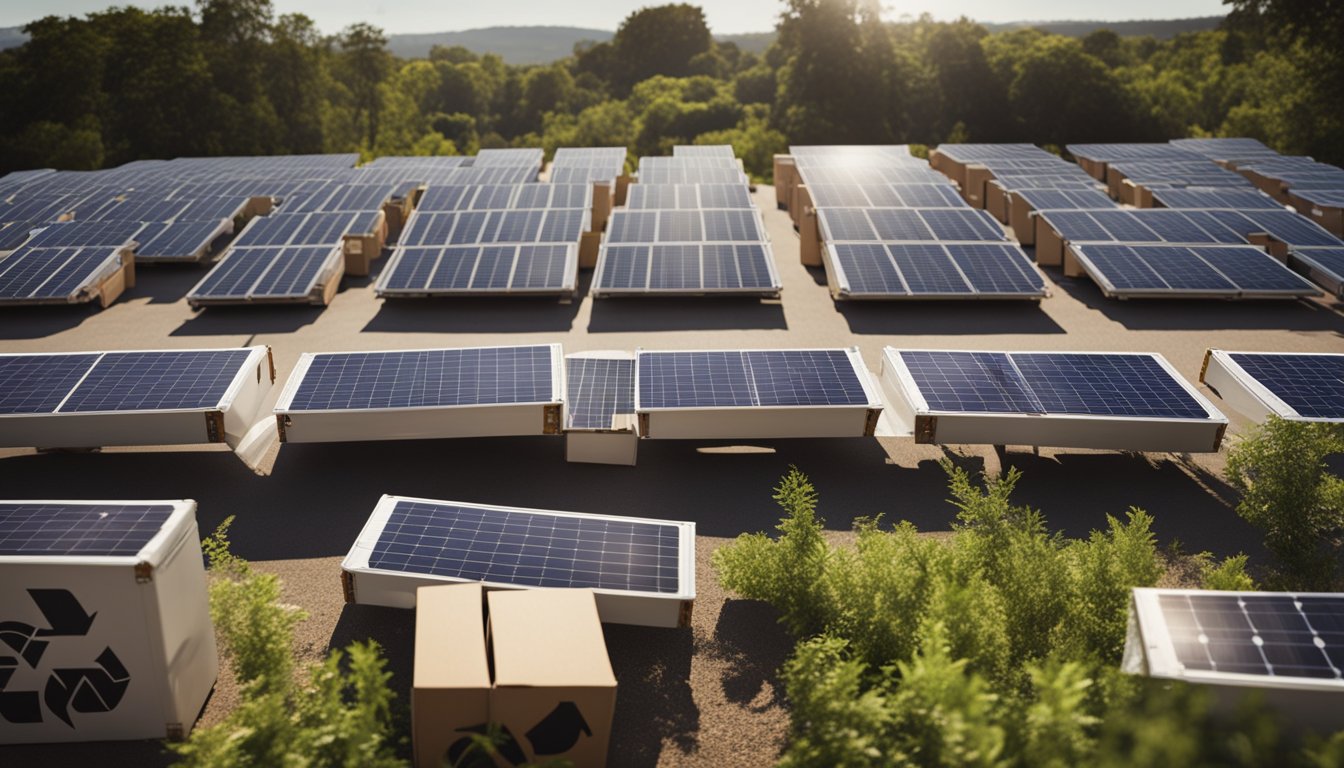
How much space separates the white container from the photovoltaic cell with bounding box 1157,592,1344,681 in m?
9.81

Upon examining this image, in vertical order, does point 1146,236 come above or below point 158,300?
above

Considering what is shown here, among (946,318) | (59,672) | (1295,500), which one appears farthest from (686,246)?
(59,672)

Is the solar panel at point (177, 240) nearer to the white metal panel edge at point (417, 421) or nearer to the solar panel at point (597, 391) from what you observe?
the white metal panel edge at point (417, 421)

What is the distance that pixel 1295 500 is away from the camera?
1067 centimetres

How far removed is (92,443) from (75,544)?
6.29 metres

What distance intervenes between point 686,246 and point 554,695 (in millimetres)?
19130

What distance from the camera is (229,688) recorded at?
9.70 m

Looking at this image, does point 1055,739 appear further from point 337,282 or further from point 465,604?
point 337,282

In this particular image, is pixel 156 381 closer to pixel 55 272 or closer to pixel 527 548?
pixel 527 548

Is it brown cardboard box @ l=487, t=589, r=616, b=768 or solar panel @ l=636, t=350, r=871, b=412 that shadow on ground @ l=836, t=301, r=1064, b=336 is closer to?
solar panel @ l=636, t=350, r=871, b=412

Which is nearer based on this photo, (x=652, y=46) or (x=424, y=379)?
(x=424, y=379)

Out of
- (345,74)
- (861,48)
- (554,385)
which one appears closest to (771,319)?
(554,385)

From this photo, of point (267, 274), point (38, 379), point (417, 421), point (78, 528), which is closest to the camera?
point (78, 528)

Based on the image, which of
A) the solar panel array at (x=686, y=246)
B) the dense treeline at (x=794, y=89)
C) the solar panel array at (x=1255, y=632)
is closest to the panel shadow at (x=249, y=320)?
the solar panel array at (x=686, y=246)
